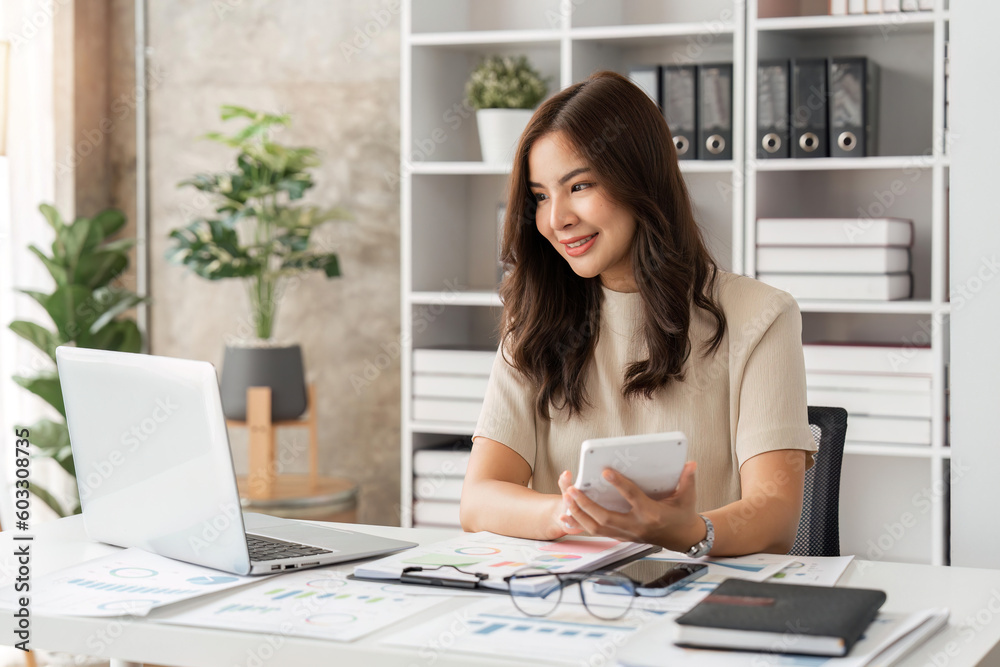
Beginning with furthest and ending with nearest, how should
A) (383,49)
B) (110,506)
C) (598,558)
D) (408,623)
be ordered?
1. (383,49)
2. (110,506)
3. (598,558)
4. (408,623)

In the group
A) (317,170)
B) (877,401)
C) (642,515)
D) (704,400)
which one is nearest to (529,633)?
(642,515)

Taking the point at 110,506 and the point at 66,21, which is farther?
the point at 66,21

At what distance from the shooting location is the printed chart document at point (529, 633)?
1.01 meters

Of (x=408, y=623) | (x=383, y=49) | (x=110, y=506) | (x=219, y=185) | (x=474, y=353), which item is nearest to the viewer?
(x=408, y=623)

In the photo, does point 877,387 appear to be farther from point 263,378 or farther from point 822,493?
point 263,378

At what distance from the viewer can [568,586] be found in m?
1.22

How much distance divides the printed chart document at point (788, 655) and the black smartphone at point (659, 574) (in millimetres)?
109

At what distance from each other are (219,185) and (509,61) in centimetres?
95

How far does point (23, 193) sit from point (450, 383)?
1.53 metres

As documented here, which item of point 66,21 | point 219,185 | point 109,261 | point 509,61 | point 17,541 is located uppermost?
point 66,21

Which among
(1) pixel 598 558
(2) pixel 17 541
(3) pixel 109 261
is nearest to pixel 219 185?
(3) pixel 109 261

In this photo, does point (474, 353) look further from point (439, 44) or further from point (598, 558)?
point (598, 558)

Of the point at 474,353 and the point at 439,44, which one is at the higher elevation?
the point at 439,44

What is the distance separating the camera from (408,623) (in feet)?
3.63
